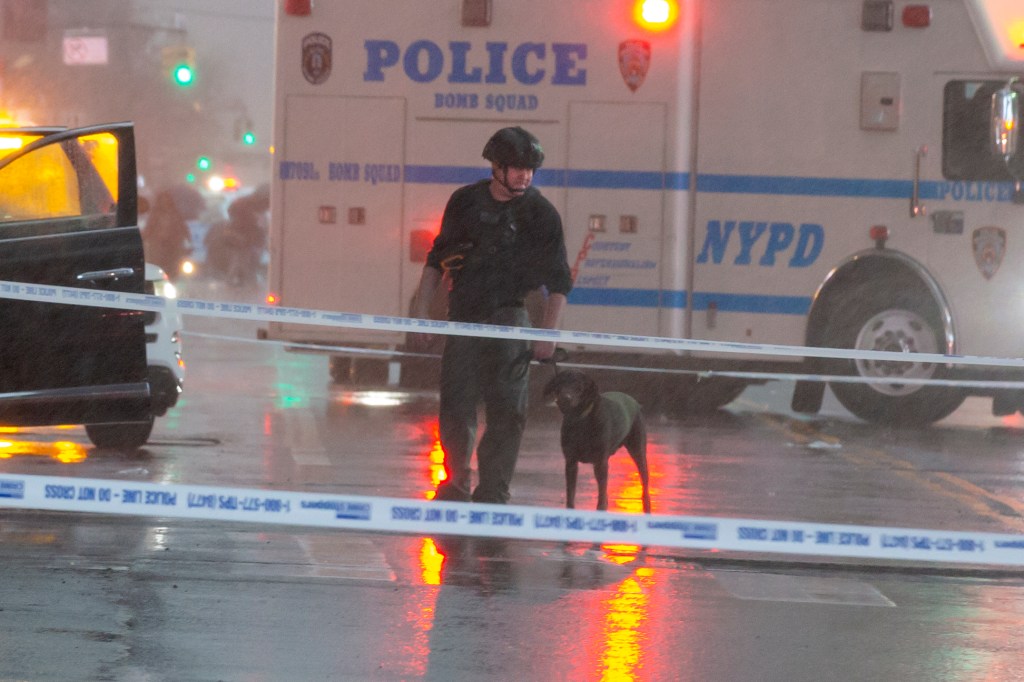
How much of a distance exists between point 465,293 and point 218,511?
270 cm

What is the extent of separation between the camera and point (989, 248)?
11.8 meters

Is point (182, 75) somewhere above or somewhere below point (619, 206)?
above

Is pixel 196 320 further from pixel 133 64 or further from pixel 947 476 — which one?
pixel 133 64

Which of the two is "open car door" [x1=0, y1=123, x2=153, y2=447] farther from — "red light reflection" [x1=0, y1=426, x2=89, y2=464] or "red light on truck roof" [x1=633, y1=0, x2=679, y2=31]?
"red light on truck roof" [x1=633, y1=0, x2=679, y2=31]

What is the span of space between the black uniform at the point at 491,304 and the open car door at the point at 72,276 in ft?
5.18

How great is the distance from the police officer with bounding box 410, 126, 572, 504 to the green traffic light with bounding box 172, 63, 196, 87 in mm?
18743

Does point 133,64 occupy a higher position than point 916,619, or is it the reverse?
point 133,64

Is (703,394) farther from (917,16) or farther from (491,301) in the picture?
(491,301)

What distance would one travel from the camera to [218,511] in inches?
180

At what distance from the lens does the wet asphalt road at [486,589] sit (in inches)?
196

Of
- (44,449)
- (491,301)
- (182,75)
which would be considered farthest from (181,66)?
(491,301)

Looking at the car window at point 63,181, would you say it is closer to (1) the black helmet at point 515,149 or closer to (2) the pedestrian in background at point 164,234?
(1) the black helmet at point 515,149

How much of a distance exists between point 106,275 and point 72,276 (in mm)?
159

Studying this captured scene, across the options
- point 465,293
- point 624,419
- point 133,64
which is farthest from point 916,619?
point 133,64
